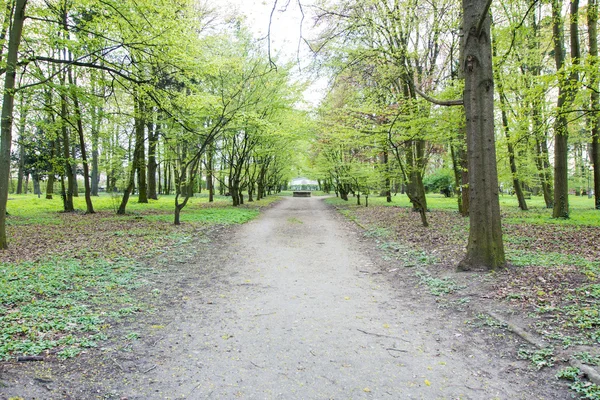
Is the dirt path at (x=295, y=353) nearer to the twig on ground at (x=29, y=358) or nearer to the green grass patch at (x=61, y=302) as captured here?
the twig on ground at (x=29, y=358)

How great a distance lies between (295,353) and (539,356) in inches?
85.8

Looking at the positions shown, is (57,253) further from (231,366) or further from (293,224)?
(293,224)

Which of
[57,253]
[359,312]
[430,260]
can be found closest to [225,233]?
[57,253]

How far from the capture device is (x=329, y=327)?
3850 mm

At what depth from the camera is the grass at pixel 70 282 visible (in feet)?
11.1

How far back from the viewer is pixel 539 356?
10.0 ft

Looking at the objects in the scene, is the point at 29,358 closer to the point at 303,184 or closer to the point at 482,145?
the point at 482,145

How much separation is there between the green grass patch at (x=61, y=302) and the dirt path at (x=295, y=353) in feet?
1.26

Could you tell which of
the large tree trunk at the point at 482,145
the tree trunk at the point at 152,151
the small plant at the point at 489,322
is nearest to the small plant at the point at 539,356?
the small plant at the point at 489,322

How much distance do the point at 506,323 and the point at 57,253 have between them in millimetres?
7938

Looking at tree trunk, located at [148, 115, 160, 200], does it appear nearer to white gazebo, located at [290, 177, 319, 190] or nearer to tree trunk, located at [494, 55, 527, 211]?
tree trunk, located at [494, 55, 527, 211]

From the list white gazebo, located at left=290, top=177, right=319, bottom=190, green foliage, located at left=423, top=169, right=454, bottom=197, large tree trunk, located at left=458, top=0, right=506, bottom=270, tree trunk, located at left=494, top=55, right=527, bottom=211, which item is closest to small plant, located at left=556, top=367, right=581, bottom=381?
large tree trunk, located at left=458, top=0, right=506, bottom=270

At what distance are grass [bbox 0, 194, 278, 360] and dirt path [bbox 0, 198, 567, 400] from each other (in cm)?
44

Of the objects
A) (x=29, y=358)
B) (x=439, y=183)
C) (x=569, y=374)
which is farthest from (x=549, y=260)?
(x=439, y=183)
